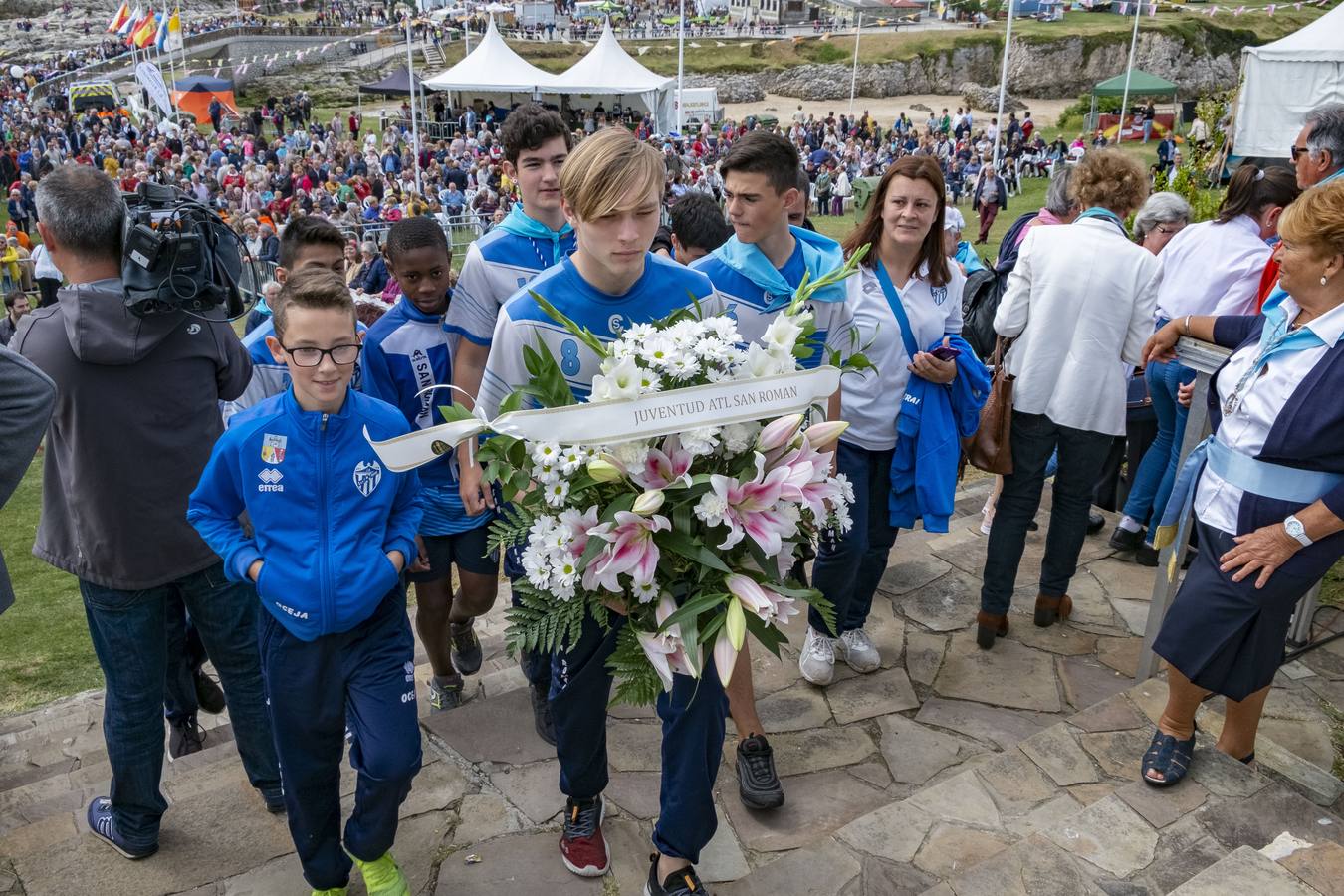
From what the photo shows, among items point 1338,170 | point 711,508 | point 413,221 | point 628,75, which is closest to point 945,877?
point 711,508

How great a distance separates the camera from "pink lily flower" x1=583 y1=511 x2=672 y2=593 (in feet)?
7.43

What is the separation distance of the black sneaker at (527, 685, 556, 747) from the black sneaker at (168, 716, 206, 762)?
59.0 inches

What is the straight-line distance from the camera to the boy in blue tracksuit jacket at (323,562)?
2646mm

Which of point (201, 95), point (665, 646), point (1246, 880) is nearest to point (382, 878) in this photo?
point (665, 646)

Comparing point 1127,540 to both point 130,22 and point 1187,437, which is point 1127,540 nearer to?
point 1187,437

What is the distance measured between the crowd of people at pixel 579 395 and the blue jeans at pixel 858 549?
14 millimetres

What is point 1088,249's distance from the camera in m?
4.07

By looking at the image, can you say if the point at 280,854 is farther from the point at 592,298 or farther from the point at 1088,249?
the point at 1088,249

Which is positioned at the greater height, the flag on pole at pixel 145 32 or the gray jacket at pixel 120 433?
the flag on pole at pixel 145 32

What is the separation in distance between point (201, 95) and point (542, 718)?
3857 cm

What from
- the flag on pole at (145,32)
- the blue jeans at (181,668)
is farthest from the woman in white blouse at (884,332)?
the flag on pole at (145,32)

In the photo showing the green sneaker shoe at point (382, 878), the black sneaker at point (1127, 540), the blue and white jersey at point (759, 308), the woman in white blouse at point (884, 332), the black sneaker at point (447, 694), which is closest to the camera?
the green sneaker shoe at point (382, 878)

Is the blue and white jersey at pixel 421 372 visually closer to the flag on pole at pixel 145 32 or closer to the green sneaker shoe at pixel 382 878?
the green sneaker shoe at pixel 382 878

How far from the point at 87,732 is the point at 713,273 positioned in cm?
363
